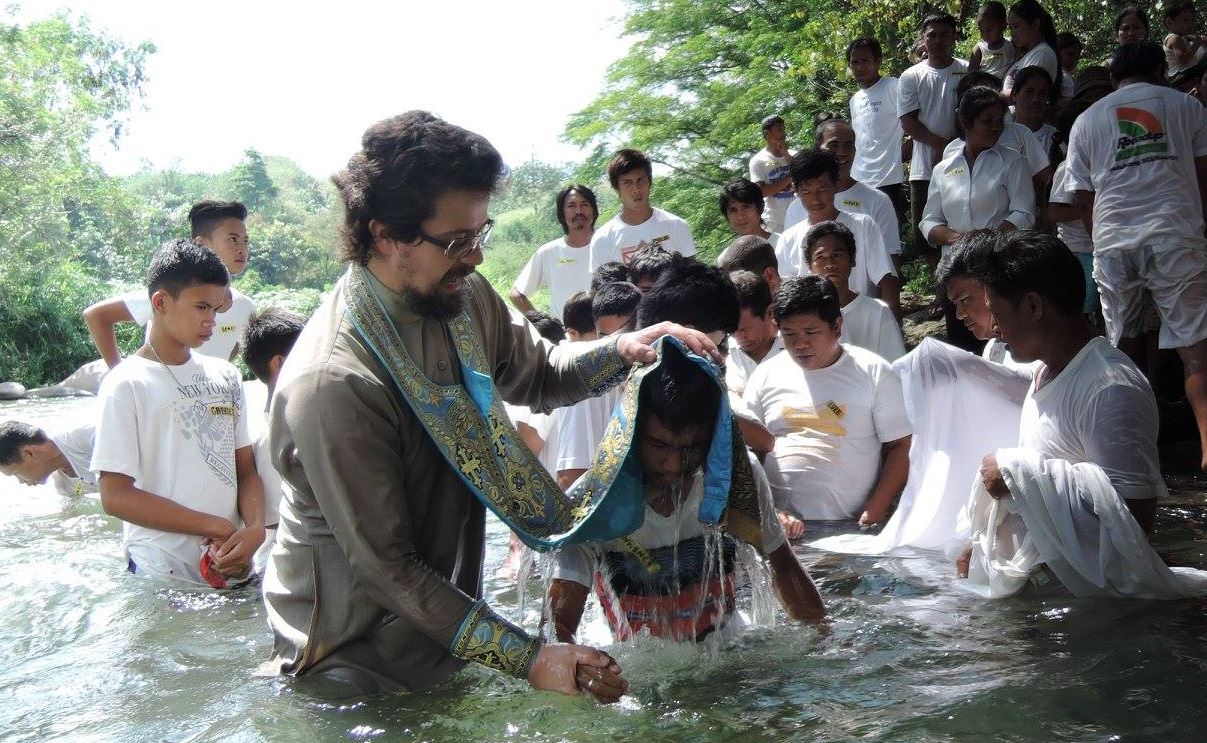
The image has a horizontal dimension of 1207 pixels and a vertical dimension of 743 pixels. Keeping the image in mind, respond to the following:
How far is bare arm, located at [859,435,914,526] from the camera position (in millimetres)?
5547

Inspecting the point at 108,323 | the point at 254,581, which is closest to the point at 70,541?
the point at 108,323

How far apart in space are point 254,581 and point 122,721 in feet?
5.58

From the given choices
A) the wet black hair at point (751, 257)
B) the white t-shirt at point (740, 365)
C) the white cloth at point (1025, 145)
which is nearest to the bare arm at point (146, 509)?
the white t-shirt at point (740, 365)

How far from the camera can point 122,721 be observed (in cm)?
365

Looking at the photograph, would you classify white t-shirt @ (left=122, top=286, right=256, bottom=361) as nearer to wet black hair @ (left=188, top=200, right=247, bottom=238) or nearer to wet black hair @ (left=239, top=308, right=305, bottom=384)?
wet black hair @ (left=188, top=200, right=247, bottom=238)

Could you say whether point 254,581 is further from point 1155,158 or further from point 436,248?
point 1155,158

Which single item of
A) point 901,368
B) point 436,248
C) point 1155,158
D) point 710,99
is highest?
point 710,99

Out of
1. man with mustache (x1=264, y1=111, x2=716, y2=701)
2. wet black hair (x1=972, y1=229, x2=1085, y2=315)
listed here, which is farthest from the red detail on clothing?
wet black hair (x1=972, y1=229, x2=1085, y2=315)

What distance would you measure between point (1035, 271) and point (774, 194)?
18.3 ft

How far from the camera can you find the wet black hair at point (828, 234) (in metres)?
6.36

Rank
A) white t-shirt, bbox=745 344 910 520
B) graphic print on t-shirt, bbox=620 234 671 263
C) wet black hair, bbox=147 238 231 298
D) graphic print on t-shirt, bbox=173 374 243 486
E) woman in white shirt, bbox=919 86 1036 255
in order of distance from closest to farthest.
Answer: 1. wet black hair, bbox=147 238 231 298
2. graphic print on t-shirt, bbox=173 374 243 486
3. white t-shirt, bbox=745 344 910 520
4. woman in white shirt, bbox=919 86 1036 255
5. graphic print on t-shirt, bbox=620 234 671 263

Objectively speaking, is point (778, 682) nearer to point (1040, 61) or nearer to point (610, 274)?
point (610, 274)

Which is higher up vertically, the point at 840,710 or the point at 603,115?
the point at 603,115

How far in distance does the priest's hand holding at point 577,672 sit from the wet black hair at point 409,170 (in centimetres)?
111
